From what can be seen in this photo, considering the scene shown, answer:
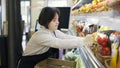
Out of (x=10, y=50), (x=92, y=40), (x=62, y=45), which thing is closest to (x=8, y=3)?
(x=10, y=50)

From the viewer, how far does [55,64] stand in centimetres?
222

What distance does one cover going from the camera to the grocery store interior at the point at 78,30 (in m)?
1.42

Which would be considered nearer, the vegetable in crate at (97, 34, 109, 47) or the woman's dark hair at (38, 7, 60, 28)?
the vegetable in crate at (97, 34, 109, 47)

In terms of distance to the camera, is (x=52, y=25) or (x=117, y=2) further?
(x=52, y=25)

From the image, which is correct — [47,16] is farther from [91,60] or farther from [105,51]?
[105,51]

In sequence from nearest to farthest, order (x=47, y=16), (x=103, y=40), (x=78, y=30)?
(x=103, y=40) < (x=47, y=16) < (x=78, y=30)

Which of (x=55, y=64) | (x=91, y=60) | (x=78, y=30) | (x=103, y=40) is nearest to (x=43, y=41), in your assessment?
(x=55, y=64)

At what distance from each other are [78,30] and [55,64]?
1.11 meters

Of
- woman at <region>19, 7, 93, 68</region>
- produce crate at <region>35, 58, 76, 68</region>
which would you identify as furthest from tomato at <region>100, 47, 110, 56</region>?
woman at <region>19, 7, 93, 68</region>

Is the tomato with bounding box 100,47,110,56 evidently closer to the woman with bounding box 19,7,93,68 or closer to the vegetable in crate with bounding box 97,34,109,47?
the vegetable in crate with bounding box 97,34,109,47

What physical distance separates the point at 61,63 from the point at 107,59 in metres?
0.77

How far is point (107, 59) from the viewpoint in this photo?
1435 millimetres

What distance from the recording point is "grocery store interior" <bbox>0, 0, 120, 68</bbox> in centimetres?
142

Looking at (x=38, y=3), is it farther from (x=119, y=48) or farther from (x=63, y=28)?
(x=119, y=48)
